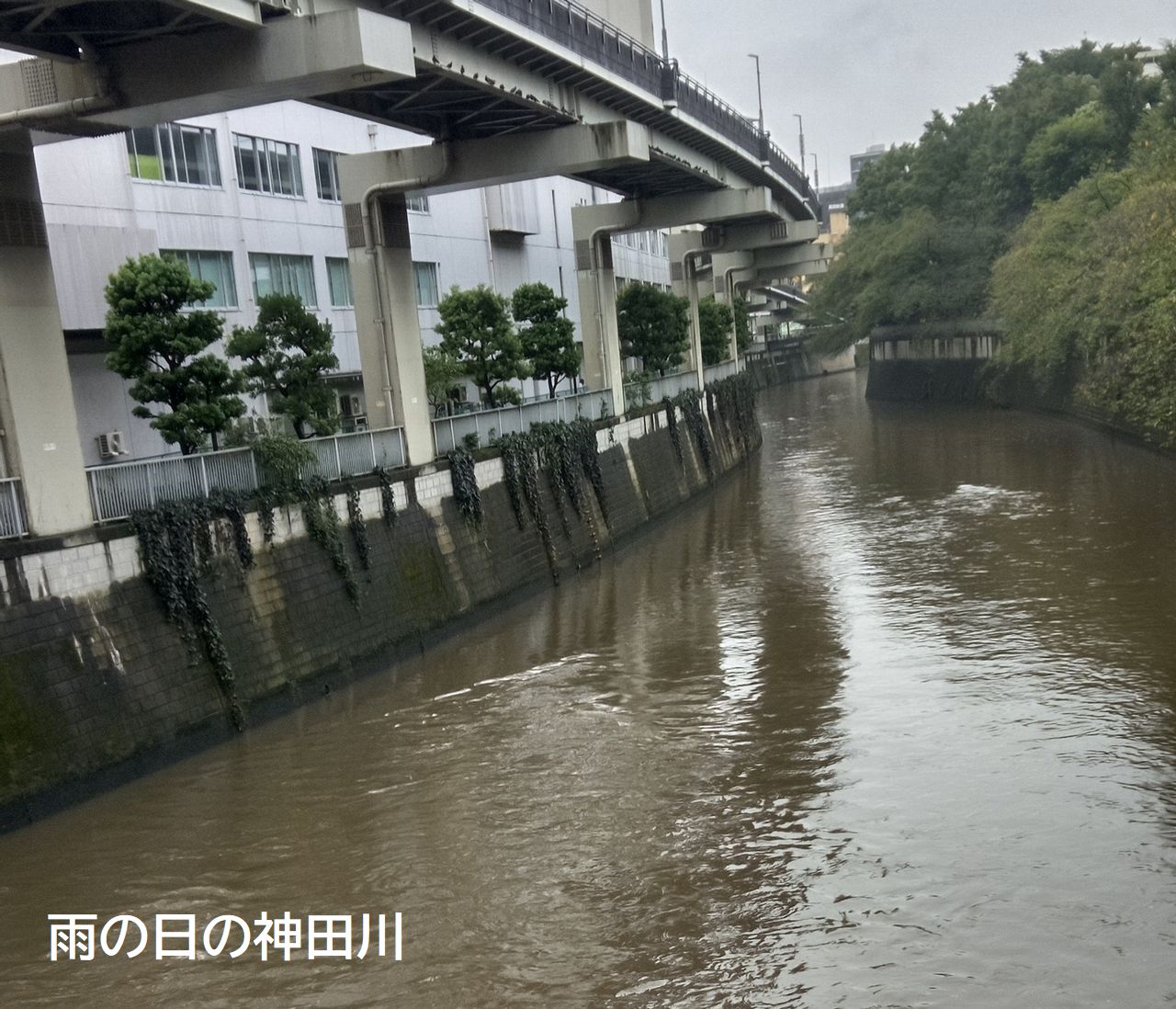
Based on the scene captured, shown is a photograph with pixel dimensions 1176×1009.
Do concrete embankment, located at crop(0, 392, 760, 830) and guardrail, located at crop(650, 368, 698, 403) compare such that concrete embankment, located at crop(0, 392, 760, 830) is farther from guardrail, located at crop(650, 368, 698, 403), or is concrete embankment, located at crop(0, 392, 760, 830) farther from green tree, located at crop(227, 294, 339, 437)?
guardrail, located at crop(650, 368, 698, 403)

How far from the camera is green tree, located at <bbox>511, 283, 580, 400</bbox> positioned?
3409 centimetres

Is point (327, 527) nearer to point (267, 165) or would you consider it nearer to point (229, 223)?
point (229, 223)

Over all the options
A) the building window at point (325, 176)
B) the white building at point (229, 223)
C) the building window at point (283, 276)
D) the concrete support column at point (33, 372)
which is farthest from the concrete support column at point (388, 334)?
the building window at point (325, 176)

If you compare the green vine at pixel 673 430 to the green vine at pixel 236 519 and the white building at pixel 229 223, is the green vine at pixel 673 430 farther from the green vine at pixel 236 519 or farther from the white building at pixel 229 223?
the green vine at pixel 236 519

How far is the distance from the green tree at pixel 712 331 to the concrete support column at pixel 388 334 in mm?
32594

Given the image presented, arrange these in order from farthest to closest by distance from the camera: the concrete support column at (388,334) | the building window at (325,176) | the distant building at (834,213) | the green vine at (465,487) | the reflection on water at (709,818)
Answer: the distant building at (834,213), the building window at (325,176), the green vine at (465,487), the concrete support column at (388,334), the reflection on water at (709,818)

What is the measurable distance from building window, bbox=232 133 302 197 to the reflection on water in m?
13.4

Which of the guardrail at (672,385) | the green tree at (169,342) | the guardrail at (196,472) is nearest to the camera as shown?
the guardrail at (196,472)

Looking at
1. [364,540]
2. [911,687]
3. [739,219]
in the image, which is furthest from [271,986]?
[739,219]

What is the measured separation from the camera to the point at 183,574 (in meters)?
17.0

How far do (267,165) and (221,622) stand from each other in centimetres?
1744

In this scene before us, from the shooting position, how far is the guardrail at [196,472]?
54.4 ft

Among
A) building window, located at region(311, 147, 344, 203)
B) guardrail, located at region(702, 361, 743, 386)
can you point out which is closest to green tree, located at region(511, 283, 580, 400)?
building window, located at region(311, 147, 344, 203)

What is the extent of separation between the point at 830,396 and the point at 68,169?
211ft
